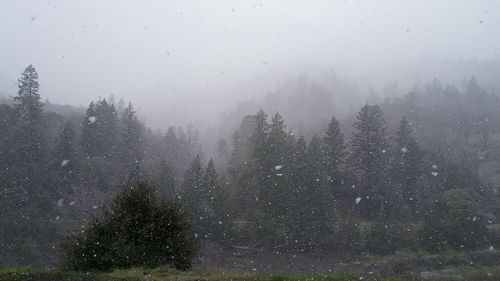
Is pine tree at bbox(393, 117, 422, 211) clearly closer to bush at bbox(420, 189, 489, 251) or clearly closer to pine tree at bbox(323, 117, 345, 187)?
bush at bbox(420, 189, 489, 251)

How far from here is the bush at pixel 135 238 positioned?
22.0 m

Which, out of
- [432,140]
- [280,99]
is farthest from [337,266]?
[280,99]

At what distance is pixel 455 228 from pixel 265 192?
26.8 m

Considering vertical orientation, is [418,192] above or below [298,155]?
below

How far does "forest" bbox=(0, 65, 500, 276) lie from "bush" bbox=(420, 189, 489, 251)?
14 centimetres

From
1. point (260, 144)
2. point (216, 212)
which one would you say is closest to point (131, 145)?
point (260, 144)

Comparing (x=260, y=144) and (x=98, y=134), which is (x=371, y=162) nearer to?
(x=260, y=144)

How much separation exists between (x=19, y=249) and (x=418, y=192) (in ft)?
197

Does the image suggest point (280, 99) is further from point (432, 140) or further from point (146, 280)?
point (146, 280)

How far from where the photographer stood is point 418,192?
226 ft

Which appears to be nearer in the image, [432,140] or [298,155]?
[298,155]

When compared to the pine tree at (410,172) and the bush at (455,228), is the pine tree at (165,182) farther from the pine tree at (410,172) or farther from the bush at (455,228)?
the pine tree at (410,172)

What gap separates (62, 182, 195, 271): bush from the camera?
72.0ft

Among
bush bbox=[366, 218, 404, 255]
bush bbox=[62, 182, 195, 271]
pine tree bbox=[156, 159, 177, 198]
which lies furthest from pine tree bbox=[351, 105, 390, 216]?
bush bbox=[62, 182, 195, 271]
